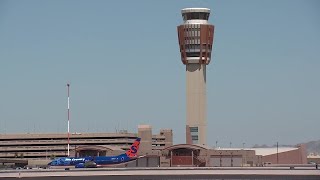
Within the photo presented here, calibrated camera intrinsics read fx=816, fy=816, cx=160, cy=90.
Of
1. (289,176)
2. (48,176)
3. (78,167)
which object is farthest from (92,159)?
(289,176)

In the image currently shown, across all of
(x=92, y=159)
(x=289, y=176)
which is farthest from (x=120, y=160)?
(x=289, y=176)

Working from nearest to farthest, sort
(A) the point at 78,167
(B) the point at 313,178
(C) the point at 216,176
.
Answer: (B) the point at 313,178
(C) the point at 216,176
(A) the point at 78,167

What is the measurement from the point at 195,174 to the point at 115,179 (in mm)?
15494

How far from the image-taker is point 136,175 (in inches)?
5349

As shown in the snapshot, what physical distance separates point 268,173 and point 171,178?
Answer: 61.2ft

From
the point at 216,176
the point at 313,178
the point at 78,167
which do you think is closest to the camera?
the point at 313,178

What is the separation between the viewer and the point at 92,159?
612 feet

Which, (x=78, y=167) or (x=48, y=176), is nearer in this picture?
(x=48, y=176)

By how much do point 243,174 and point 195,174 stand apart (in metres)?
8.12

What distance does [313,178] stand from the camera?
4852 inches

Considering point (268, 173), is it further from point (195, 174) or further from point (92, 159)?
point (92, 159)

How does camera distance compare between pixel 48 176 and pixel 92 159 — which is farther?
pixel 92 159

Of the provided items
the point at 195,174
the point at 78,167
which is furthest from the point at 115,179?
the point at 78,167

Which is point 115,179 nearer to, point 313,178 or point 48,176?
point 48,176
